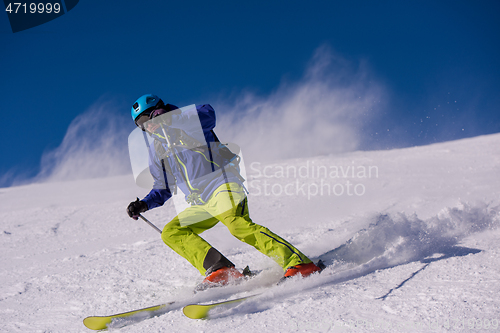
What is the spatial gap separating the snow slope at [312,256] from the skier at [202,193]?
26 centimetres

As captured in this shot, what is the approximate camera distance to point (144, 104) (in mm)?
3225

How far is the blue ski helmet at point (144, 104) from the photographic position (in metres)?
3.21

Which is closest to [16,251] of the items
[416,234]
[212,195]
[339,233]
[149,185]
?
[149,185]

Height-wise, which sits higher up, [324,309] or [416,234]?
[416,234]

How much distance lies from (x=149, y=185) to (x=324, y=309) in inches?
87.6

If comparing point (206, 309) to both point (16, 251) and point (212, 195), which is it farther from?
point (16, 251)

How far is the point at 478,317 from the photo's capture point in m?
2.01

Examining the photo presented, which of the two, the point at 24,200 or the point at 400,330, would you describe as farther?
the point at 24,200

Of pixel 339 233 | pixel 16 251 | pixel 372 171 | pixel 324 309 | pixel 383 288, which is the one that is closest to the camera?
pixel 324 309

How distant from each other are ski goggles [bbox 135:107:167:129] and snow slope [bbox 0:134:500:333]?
1.67 meters

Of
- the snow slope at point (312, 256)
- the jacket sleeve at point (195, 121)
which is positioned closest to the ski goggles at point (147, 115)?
the jacket sleeve at point (195, 121)

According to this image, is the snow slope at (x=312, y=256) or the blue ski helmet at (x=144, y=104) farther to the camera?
the blue ski helmet at (x=144, y=104)

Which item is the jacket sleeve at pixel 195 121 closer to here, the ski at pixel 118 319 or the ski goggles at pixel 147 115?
the ski goggles at pixel 147 115

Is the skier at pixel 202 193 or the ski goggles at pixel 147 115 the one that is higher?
the ski goggles at pixel 147 115
